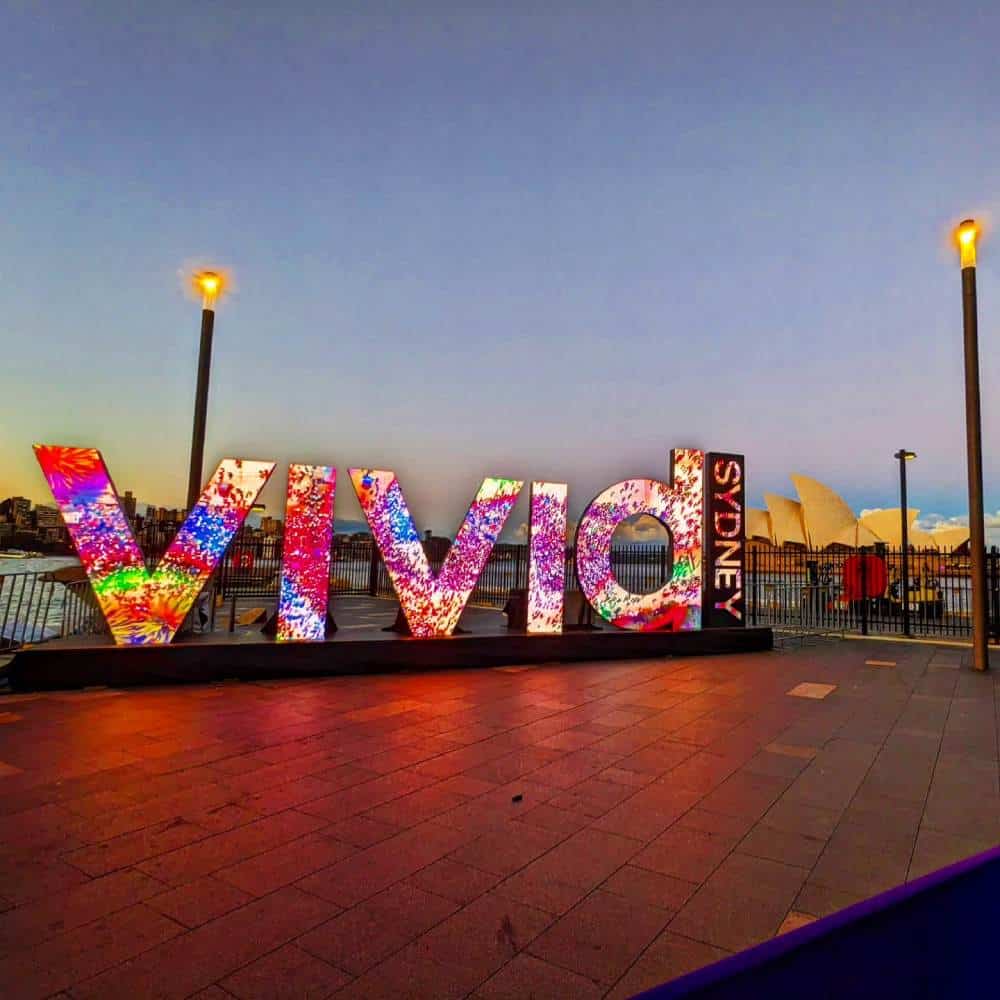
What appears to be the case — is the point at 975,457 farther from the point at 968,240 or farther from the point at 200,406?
the point at 200,406

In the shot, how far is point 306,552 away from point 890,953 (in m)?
9.47

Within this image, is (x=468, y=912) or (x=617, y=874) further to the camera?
(x=617, y=874)

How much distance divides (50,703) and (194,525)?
2.79m

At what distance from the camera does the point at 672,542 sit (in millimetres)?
13344

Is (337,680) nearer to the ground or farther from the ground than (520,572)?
nearer to the ground

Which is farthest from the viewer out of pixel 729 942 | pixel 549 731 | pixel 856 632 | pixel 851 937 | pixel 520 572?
pixel 520 572

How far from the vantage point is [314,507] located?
1037 centimetres

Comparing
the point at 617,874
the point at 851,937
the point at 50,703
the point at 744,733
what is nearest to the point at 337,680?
the point at 50,703

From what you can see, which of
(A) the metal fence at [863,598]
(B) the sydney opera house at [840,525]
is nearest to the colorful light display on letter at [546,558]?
(A) the metal fence at [863,598]

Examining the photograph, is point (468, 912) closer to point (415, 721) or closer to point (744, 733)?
point (415, 721)

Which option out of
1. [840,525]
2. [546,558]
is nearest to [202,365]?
[546,558]

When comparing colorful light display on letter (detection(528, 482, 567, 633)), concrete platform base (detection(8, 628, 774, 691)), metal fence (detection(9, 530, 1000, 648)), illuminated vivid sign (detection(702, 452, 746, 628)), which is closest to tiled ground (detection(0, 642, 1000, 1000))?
concrete platform base (detection(8, 628, 774, 691))

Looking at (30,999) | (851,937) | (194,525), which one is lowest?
(30,999)

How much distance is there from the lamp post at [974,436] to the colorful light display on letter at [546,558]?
697 cm
